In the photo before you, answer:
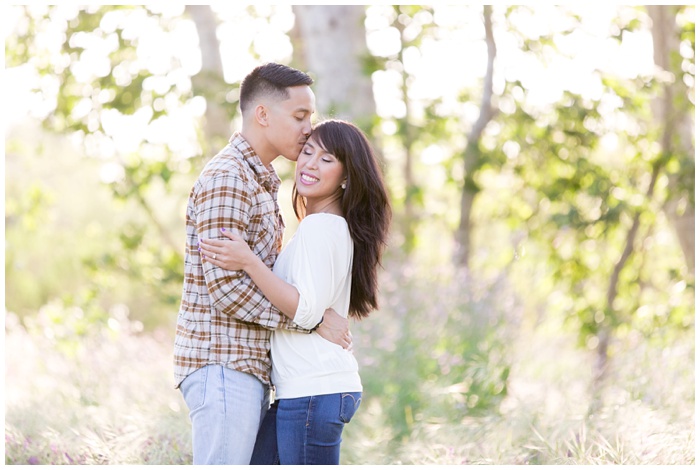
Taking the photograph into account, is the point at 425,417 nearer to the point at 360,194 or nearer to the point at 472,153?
the point at 360,194

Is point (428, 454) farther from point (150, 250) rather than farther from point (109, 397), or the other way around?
point (150, 250)

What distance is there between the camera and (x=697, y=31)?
6156 mm

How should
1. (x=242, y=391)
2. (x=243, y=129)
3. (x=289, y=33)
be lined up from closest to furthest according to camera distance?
→ (x=242, y=391) → (x=243, y=129) → (x=289, y=33)

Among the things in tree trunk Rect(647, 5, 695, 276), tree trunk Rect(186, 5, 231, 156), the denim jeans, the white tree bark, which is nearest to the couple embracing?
the denim jeans

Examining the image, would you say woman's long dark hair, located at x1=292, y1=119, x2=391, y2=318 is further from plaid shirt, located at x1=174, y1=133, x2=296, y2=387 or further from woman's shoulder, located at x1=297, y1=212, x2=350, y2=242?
plaid shirt, located at x1=174, y1=133, x2=296, y2=387

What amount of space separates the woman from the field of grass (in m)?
1.26

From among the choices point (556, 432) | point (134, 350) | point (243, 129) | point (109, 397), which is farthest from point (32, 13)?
point (556, 432)

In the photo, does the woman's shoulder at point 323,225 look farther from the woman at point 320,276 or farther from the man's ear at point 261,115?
the man's ear at point 261,115

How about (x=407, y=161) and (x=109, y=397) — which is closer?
(x=109, y=397)

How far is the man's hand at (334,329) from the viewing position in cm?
280

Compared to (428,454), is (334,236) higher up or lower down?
higher up

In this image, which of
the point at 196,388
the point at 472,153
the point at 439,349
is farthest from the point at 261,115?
the point at 472,153

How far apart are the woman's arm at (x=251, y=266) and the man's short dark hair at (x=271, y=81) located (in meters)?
0.57

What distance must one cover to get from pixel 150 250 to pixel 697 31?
5042 mm
